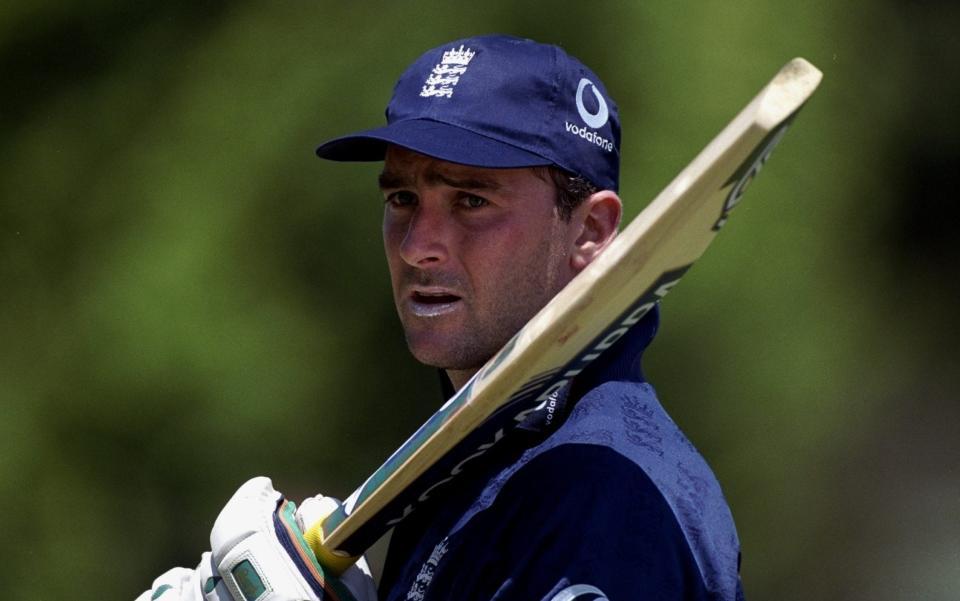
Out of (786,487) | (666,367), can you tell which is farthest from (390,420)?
(786,487)

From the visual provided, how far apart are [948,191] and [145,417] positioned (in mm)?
2230

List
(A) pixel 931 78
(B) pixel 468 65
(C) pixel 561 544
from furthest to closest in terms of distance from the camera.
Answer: (A) pixel 931 78, (B) pixel 468 65, (C) pixel 561 544

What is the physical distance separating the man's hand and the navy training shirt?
0.10 m

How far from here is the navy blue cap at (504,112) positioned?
5.72 feet

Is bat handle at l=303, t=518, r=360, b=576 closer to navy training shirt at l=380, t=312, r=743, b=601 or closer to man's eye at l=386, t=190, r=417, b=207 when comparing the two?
navy training shirt at l=380, t=312, r=743, b=601

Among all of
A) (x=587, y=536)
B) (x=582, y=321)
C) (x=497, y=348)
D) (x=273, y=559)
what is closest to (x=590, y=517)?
(x=587, y=536)

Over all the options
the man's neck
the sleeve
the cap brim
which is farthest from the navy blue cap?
the sleeve

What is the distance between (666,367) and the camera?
3832 mm

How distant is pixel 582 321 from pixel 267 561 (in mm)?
517

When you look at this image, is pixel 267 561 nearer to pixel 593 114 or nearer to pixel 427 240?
pixel 427 240

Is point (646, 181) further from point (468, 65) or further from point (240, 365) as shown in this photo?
point (468, 65)

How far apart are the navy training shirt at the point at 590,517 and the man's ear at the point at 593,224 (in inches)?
6.4

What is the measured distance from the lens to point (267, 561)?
5.81 ft

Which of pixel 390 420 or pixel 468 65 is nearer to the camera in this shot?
pixel 468 65
